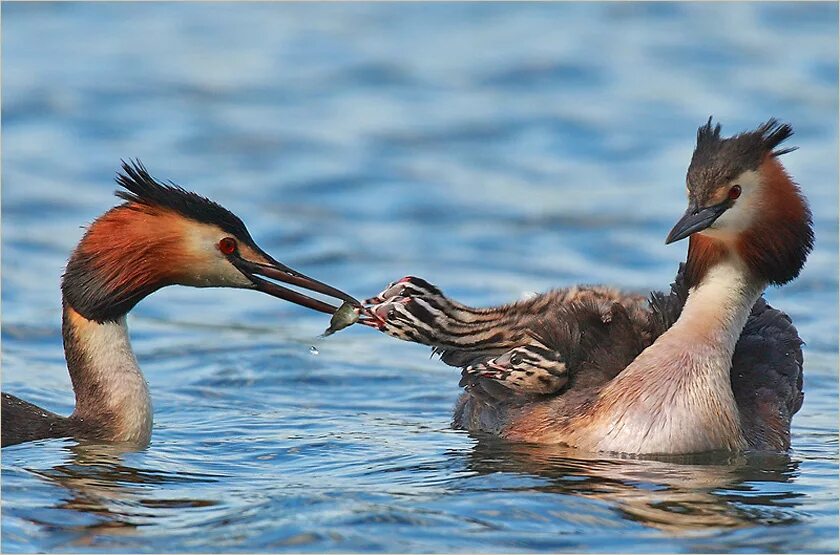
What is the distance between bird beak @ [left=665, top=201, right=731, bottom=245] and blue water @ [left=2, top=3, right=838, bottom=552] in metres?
1.30

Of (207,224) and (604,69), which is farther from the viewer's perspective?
(604,69)

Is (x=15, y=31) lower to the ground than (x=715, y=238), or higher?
higher

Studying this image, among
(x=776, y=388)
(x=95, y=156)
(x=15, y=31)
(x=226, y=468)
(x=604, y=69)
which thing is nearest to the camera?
(x=226, y=468)

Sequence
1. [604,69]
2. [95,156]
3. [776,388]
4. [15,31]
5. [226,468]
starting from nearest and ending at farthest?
1. [226,468]
2. [776,388]
3. [95,156]
4. [604,69]
5. [15,31]

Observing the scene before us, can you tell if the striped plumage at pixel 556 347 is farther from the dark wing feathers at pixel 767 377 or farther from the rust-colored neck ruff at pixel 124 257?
the rust-colored neck ruff at pixel 124 257

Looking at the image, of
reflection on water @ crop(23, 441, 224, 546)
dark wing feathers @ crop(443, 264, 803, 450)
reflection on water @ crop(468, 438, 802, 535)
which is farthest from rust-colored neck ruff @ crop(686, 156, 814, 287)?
reflection on water @ crop(23, 441, 224, 546)

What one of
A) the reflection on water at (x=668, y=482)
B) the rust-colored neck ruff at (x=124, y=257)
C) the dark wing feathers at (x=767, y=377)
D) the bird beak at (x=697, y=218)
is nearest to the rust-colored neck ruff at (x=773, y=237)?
the bird beak at (x=697, y=218)

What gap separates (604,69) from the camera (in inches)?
938

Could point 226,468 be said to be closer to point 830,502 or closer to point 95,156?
point 830,502

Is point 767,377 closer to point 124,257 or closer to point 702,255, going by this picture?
point 702,255

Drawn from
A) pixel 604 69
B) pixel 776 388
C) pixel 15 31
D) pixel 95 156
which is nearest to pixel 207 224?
pixel 776 388

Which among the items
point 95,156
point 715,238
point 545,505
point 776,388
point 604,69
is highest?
point 604,69

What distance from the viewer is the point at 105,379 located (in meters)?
9.80

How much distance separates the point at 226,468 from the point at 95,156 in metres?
11.3
